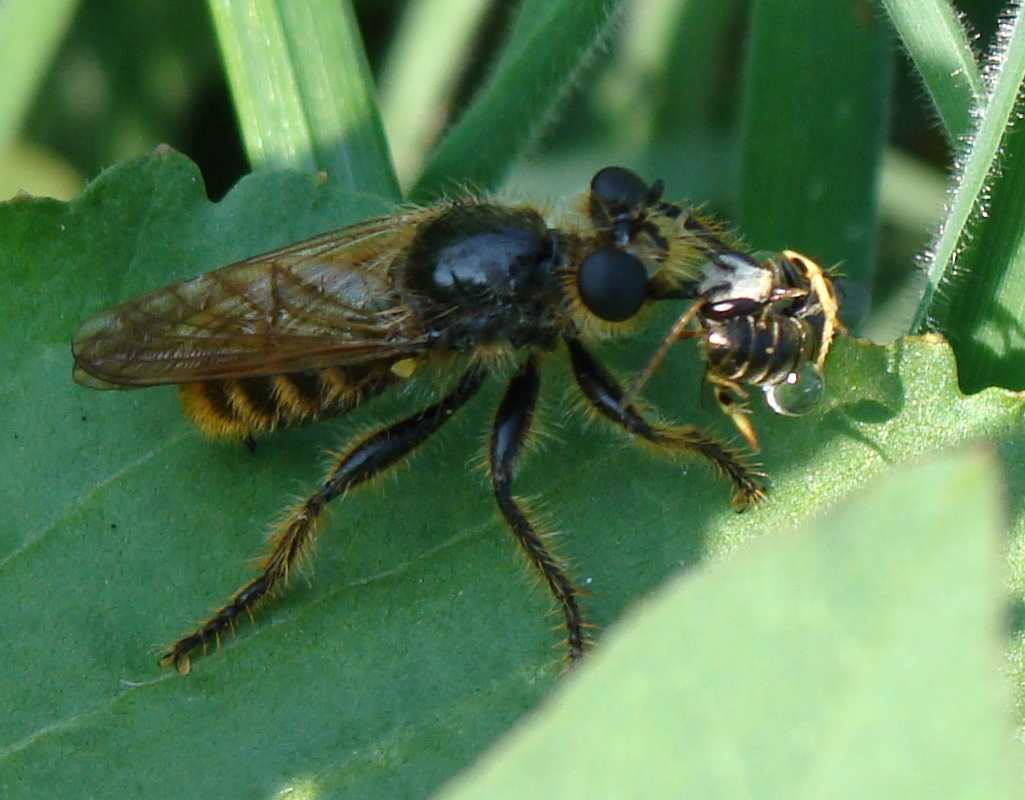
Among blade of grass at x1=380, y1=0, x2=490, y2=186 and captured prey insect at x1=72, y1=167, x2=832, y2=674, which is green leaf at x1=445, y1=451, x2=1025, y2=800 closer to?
captured prey insect at x1=72, y1=167, x2=832, y2=674

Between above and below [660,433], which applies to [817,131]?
above

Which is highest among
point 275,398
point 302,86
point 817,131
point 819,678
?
point 819,678

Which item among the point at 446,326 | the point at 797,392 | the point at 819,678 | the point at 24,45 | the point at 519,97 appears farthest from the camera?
the point at 24,45

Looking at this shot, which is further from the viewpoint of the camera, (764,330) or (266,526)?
(266,526)

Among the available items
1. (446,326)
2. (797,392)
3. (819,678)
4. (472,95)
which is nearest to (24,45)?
(472,95)

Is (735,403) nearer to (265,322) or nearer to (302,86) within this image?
(265,322)

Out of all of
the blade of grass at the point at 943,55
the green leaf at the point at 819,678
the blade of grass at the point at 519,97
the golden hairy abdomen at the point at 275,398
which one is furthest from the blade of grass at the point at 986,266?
the green leaf at the point at 819,678

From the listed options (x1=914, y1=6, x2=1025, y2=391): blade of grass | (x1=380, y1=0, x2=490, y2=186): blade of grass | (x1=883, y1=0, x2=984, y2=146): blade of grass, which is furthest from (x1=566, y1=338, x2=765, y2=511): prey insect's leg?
(x1=380, y1=0, x2=490, y2=186): blade of grass

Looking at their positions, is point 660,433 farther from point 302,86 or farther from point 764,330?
point 302,86

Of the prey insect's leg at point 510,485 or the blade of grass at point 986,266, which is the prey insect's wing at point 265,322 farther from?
the blade of grass at point 986,266

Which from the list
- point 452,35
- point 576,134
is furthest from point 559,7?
point 576,134

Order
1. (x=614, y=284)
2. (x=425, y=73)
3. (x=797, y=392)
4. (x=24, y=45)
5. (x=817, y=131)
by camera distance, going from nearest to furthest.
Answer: (x=797, y=392)
(x=614, y=284)
(x=817, y=131)
(x=24, y=45)
(x=425, y=73)
